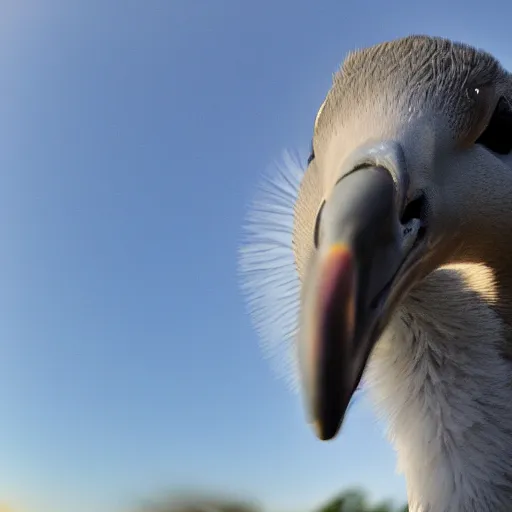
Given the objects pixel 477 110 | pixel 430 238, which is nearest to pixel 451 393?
pixel 430 238

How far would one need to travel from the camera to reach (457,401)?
162 centimetres

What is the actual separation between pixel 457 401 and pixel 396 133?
687 mm

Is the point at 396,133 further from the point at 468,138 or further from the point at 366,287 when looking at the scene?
the point at 366,287

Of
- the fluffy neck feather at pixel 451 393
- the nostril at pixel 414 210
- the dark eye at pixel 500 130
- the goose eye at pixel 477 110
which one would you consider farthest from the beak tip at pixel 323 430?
the dark eye at pixel 500 130

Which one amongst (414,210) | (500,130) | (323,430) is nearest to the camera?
(323,430)

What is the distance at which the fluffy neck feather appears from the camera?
5.11 feet

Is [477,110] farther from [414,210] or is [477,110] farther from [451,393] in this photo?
[451,393]

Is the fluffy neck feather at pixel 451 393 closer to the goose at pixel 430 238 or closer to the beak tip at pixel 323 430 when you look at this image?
the goose at pixel 430 238

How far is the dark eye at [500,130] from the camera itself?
1660mm

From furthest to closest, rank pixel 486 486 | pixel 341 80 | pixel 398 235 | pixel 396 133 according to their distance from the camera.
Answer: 1. pixel 341 80
2. pixel 486 486
3. pixel 396 133
4. pixel 398 235

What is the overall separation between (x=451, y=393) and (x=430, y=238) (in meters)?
0.51

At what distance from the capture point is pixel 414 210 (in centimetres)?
127

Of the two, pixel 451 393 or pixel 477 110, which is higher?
pixel 477 110

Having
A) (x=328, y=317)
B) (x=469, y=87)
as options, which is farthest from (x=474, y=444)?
(x=469, y=87)
